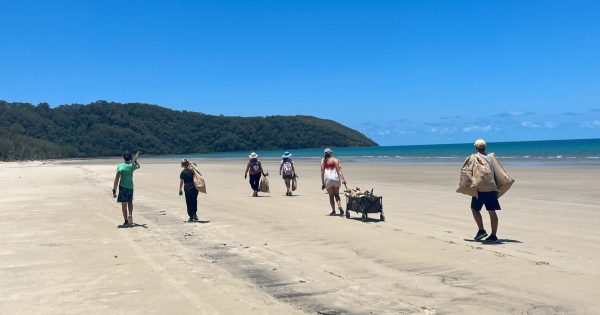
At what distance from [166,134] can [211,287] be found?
172964mm

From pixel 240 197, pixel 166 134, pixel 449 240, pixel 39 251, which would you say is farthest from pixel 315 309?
pixel 166 134

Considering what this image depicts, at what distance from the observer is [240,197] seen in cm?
1980

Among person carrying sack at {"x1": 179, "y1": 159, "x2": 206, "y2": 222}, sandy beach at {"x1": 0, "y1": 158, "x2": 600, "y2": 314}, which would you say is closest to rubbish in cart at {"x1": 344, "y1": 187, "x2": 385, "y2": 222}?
sandy beach at {"x1": 0, "y1": 158, "x2": 600, "y2": 314}

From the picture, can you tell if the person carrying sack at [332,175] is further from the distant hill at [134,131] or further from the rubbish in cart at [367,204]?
the distant hill at [134,131]

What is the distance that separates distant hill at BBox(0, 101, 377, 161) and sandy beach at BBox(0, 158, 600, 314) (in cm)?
12238

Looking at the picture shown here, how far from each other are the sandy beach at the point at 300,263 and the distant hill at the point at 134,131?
122379 millimetres

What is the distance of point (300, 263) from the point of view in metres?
8.29

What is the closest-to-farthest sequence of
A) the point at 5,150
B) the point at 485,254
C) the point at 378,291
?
1. the point at 378,291
2. the point at 485,254
3. the point at 5,150

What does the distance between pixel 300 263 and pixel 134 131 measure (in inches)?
6583

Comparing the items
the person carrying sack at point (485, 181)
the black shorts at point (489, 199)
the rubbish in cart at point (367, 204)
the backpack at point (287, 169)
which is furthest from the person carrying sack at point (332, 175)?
the backpack at point (287, 169)

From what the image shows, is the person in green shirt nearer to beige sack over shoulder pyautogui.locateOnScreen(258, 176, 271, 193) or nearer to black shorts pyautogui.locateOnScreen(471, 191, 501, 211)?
black shorts pyautogui.locateOnScreen(471, 191, 501, 211)

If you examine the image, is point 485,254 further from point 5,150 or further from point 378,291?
point 5,150

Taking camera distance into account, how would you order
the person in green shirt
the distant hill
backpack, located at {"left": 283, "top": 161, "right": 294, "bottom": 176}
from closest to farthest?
the person in green shirt
backpack, located at {"left": 283, "top": 161, "right": 294, "bottom": 176}
the distant hill

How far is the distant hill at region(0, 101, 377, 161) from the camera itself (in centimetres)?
15312
